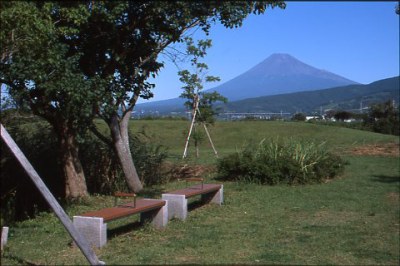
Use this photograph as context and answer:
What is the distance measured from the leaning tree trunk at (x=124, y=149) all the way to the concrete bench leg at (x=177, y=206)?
3588 millimetres

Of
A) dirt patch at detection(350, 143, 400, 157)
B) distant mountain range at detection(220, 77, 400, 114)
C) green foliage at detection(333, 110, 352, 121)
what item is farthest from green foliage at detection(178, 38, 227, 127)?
distant mountain range at detection(220, 77, 400, 114)

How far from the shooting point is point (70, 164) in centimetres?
1073

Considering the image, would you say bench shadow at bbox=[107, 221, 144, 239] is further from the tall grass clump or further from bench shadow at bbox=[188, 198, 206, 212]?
the tall grass clump

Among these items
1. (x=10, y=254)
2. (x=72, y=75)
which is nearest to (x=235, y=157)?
(x=72, y=75)

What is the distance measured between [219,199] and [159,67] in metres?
2.99

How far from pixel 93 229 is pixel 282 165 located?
6.86 meters

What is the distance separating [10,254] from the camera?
6027 millimetres

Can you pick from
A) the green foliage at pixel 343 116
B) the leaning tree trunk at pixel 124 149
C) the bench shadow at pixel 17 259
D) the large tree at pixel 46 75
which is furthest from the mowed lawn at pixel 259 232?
the green foliage at pixel 343 116

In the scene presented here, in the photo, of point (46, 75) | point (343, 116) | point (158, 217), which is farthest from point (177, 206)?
point (343, 116)

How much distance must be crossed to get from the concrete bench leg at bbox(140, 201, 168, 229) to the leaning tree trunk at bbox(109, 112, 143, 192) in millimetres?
4052

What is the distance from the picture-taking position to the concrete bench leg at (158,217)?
24.9 feet

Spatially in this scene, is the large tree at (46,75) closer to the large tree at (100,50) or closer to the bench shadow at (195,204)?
the large tree at (100,50)

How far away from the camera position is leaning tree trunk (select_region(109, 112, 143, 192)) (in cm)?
1152

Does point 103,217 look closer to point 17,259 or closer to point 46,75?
point 17,259
